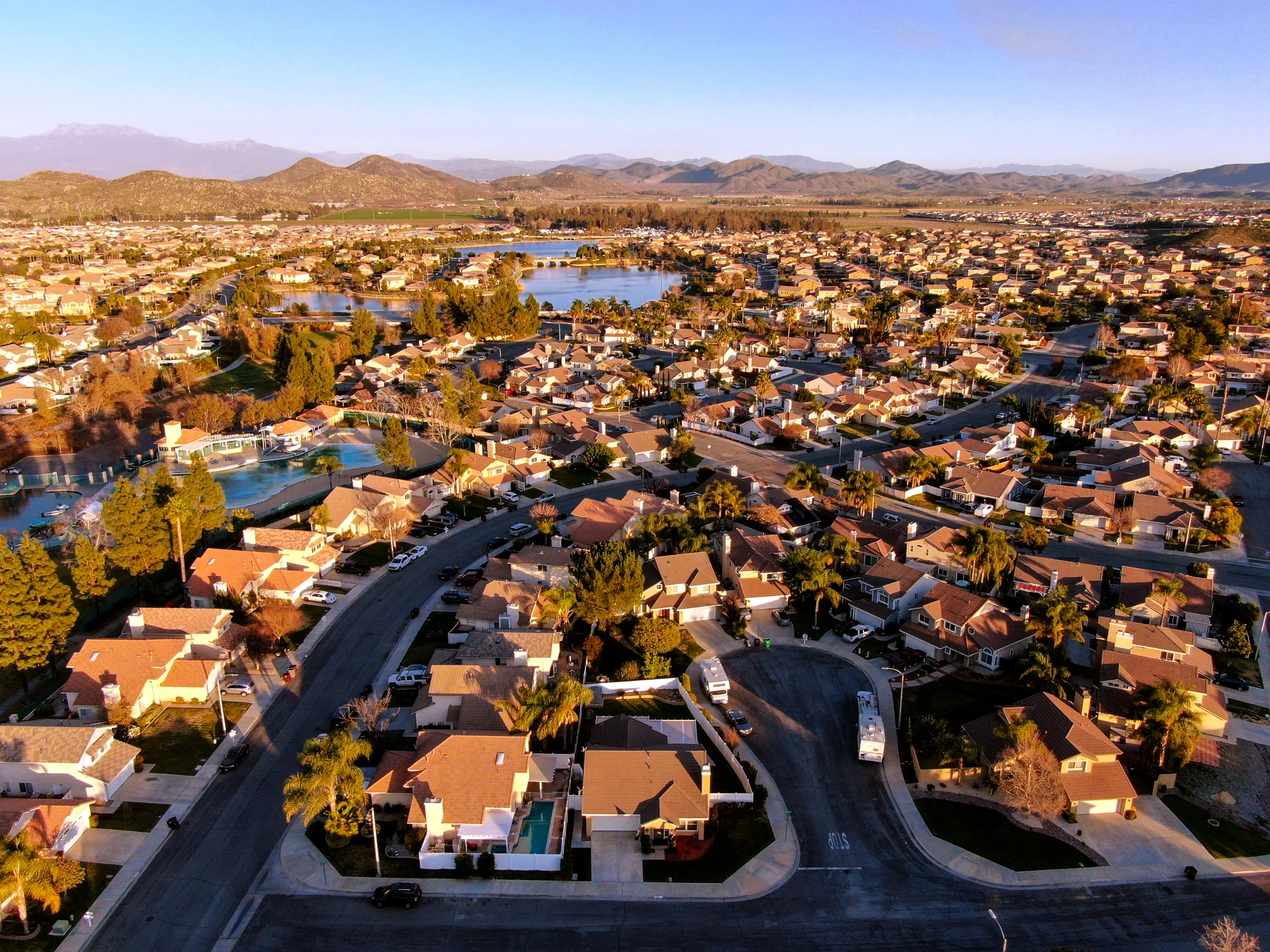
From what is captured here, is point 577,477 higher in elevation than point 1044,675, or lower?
lower

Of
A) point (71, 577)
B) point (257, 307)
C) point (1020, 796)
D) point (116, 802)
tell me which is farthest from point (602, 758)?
point (257, 307)

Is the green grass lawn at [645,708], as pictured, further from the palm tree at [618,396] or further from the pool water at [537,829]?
the palm tree at [618,396]

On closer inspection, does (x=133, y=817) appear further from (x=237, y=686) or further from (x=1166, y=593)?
(x=1166, y=593)

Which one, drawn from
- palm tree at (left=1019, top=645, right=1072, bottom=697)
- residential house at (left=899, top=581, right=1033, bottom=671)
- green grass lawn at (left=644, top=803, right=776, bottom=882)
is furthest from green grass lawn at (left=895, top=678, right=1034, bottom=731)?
green grass lawn at (left=644, top=803, right=776, bottom=882)

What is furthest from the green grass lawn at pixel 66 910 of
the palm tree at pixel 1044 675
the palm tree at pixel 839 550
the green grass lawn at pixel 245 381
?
the green grass lawn at pixel 245 381

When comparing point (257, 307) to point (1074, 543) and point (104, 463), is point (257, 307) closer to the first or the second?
point (104, 463)

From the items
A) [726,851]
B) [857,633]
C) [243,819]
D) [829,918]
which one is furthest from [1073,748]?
[243,819]
